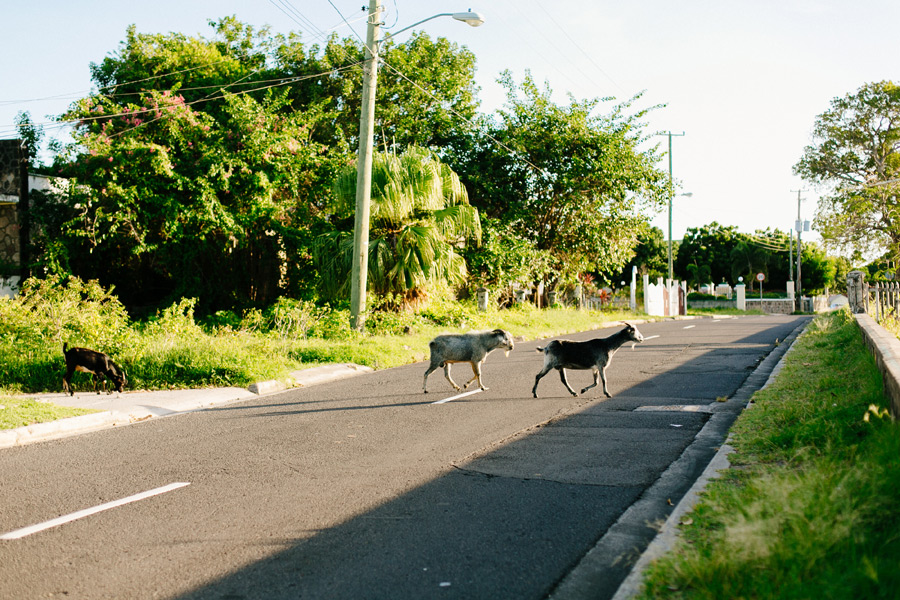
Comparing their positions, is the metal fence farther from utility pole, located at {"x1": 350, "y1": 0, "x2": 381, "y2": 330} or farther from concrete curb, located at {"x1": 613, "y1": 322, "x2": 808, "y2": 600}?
concrete curb, located at {"x1": 613, "y1": 322, "x2": 808, "y2": 600}

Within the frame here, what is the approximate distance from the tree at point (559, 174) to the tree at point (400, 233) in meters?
7.50

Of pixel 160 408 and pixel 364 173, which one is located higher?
pixel 364 173

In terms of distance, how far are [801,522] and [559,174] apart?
25.3 metres

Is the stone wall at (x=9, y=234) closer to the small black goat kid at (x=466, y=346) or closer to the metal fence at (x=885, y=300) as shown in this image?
the small black goat kid at (x=466, y=346)

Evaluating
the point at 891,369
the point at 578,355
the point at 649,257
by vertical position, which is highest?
the point at 649,257

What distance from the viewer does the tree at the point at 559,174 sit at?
93.0 ft

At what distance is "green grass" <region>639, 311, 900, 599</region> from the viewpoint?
3381 mm

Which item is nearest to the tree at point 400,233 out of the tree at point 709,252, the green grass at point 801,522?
the green grass at point 801,522

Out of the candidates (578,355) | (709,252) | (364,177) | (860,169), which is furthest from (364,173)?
(709,252)

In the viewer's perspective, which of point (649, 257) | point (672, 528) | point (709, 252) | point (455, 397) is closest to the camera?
point (672, 528)

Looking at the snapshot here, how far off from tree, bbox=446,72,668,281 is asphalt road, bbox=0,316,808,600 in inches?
746

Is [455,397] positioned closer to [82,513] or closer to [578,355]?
[578,355]

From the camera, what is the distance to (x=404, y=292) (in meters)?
20.2

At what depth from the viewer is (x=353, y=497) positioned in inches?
227
